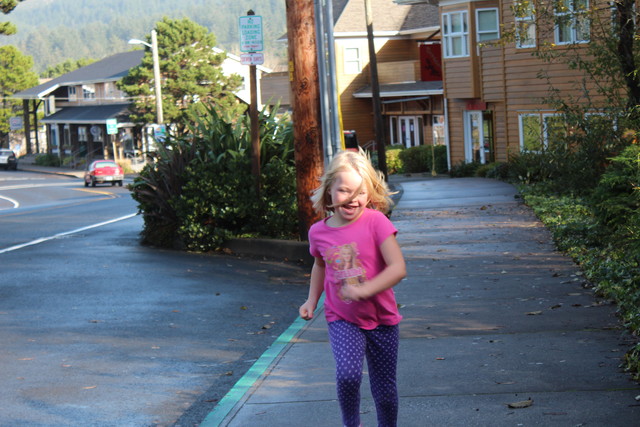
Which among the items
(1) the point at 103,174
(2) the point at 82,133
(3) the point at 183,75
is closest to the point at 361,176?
(1) the point at 103,174

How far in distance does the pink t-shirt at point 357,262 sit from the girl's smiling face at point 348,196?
0.05 m

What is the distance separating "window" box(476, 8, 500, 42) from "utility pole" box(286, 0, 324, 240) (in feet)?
69.5

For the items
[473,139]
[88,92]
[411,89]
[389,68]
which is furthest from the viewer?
[88,92]

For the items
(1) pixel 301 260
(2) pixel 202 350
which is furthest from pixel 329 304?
(1) pixel 301 260

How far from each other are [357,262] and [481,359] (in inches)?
103

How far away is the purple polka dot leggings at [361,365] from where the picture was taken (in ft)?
15.7

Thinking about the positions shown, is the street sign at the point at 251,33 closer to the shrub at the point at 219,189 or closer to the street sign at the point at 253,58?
the street sign at the point at 253,58

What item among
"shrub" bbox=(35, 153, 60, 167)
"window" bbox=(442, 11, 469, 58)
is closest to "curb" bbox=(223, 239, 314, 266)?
"window" bbox=(442, 11, 469, 58)

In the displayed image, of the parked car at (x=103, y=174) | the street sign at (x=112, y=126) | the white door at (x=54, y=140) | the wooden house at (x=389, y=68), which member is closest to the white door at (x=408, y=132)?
the wooden house at (x=389, y=68)

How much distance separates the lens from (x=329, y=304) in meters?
4.93

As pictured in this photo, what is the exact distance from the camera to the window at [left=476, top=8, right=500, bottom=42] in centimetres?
3341

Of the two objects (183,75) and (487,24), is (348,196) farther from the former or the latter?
(183,75)

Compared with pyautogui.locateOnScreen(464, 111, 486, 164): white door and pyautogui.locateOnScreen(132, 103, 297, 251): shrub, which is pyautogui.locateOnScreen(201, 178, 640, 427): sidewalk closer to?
pyautogui.locateOnScreen(132, 103, 297, 251): shrub

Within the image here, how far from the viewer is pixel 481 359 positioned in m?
7.04
